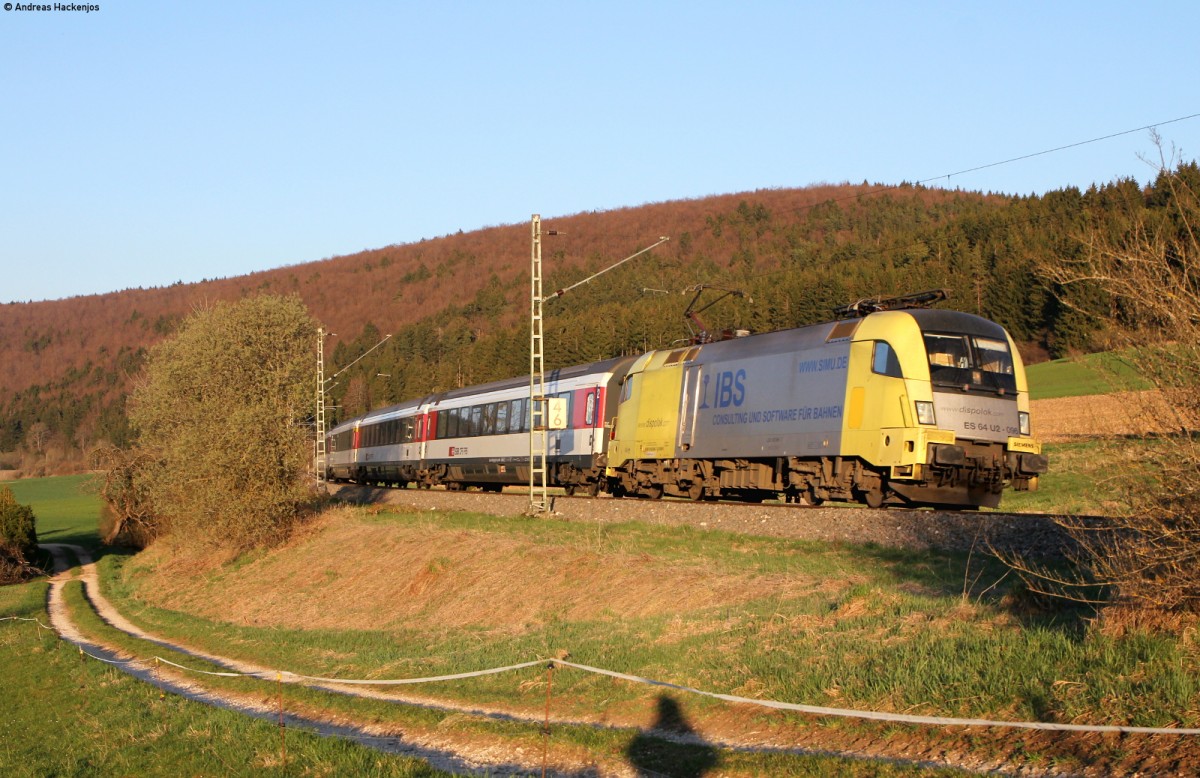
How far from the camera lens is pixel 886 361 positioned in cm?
1919

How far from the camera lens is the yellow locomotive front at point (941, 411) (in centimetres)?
1858

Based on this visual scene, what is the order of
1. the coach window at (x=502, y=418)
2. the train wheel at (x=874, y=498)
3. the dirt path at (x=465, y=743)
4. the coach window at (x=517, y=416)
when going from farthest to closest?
1. the coach window at (x=502, y=418)
2. the coach window at (x=517, y=416)
3. the train wheel at (x=874, y=498)
4. the dirt path at (x=465, y=743)

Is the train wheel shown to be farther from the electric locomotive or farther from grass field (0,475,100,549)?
grass field (0,475,100,549)

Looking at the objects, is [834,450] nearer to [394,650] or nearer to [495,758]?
[394,650]

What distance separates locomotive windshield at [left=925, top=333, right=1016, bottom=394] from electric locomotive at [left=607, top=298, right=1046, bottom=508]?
0.02 m

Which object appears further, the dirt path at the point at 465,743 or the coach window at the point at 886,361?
the coach window at the point at 886,361

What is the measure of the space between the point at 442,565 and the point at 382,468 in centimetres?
3130

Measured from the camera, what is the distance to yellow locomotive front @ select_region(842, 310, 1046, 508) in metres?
18.6

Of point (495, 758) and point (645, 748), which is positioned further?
point (495, 758)

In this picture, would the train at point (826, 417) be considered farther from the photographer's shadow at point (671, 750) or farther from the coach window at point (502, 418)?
the photographer's shadow at point (671, 750)

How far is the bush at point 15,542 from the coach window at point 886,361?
39.3 m

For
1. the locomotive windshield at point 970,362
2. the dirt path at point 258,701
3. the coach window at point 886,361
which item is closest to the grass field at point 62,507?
the dirt path at point 258,701

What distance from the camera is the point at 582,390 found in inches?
1313

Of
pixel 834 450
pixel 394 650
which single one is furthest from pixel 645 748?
pixel 834 450
